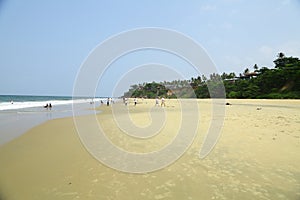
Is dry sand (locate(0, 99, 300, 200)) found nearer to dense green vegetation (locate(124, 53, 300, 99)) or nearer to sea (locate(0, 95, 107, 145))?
sea (locate(0, 95, 107, 145))

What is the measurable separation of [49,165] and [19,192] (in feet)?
4.18

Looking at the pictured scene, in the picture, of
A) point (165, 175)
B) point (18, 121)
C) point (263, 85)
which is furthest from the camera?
point (263, 85)

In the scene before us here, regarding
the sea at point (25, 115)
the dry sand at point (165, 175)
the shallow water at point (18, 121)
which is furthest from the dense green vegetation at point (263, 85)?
the dry sand at point (165, 175)

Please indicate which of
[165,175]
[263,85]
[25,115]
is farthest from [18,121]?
[263,85]

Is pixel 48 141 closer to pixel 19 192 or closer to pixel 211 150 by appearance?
pixel 19 192

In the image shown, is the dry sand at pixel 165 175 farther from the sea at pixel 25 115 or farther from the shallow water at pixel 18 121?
the sea at pixel 25 115

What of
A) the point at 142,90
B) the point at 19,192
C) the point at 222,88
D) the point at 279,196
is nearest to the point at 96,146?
the point at 19,192

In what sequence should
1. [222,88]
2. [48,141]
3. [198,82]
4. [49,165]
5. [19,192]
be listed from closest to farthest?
[19,192] → [49,165] → [48,141] → [222,88] → [198,82]

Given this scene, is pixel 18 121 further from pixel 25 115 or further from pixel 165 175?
pixel 165 175

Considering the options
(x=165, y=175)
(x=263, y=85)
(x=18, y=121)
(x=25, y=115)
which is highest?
(x=263, y=85)

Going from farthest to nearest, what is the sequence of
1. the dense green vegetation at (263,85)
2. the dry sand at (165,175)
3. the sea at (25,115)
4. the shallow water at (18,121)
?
the dense green vegetation at (263,85) < the sea at (25,115) < the shallow water at (18,121) < the dry sand at (165,175)

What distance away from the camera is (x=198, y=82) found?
73938 mm

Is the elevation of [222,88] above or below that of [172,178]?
above

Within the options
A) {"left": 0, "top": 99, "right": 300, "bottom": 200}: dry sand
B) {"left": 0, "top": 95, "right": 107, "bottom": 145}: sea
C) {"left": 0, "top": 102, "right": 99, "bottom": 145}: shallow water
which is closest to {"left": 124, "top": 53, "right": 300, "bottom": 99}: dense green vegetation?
{"left": 0, "top": 95, "right": 107, "bottom": 145}: sea
